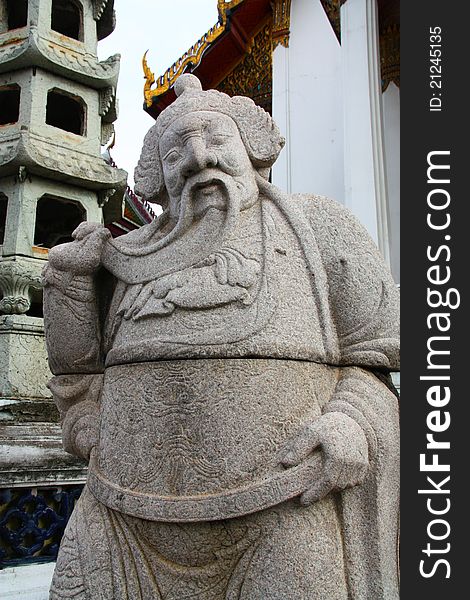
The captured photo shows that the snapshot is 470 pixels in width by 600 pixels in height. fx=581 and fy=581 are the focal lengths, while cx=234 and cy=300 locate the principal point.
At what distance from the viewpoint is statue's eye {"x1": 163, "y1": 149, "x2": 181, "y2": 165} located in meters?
2.05

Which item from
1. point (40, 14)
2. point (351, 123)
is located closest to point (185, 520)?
point (351, 123)

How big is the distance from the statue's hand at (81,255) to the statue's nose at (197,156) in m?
0.42

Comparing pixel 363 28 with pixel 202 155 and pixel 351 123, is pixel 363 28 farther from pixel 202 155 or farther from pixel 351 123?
pixel 202 155

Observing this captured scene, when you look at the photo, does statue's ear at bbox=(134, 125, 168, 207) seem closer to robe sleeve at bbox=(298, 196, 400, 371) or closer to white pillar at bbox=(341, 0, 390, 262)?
robe sleeve at bbox=(298, 196, 400, 371)

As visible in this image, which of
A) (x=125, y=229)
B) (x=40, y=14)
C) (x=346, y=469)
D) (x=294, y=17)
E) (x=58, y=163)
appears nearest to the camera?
(x=346, y=469)

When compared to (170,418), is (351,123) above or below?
above

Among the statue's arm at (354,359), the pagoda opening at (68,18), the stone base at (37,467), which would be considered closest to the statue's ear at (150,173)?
the statue's arm at (354,359)

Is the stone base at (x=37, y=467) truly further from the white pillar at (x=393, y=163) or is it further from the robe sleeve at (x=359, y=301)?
the white pillar at (x=393, y=163)

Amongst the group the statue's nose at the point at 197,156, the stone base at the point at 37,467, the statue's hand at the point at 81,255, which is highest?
the statue's nose at the point at 197,156

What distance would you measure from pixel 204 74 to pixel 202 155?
9.56m

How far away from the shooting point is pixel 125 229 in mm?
13242

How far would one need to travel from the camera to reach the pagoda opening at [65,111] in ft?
28.1

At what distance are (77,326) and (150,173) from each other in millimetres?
632

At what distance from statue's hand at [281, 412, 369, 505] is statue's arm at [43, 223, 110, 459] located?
0.79 metres
